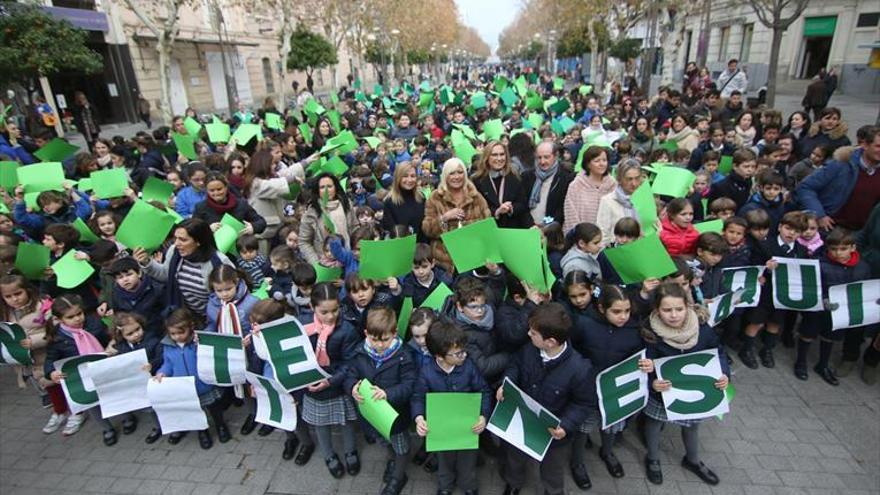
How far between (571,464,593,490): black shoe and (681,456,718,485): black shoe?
2.25 feet

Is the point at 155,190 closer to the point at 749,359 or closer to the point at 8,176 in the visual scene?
the point at 8,176

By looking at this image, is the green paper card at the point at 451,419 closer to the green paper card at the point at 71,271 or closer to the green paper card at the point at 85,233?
the green paper card at the point at 71,271

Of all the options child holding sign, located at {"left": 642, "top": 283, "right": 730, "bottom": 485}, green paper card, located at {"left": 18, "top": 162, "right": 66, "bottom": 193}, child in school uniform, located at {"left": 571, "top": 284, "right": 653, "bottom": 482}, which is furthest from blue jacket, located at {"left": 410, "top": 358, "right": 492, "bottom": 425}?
green paper card, located at {"left": 18, "top": 162, "right": 66, "bottom": 193}

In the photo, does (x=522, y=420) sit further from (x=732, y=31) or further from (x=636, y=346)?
(x=732, y=31)

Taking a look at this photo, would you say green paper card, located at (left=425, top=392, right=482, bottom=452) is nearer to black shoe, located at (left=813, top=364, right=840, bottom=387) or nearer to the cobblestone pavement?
the cobblestone pavement

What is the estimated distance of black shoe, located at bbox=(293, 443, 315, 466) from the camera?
3621 millimetres

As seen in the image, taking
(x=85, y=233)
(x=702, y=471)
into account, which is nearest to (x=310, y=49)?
(x=85, y=233)

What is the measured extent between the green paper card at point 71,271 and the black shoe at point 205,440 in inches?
66.7

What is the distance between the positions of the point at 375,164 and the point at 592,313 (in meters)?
4.54

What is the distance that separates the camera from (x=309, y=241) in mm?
4723

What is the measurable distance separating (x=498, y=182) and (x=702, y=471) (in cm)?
284

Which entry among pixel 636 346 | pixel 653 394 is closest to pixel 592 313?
pixel 636 346

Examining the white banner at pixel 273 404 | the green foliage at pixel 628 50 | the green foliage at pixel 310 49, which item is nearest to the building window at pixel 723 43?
the green foliage at pixel 628 50

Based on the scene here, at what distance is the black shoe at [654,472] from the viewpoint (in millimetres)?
3303
